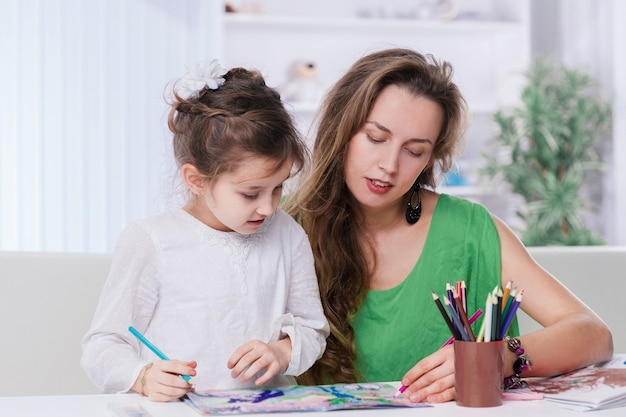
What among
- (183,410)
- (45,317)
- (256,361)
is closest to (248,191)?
(256,361)

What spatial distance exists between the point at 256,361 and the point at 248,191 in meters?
0.27

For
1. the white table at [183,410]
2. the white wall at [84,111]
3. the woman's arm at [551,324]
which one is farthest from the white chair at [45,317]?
the woman's arm at [551,324]

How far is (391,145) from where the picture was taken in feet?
5.35

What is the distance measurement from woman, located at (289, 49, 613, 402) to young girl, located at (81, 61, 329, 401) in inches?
8.3

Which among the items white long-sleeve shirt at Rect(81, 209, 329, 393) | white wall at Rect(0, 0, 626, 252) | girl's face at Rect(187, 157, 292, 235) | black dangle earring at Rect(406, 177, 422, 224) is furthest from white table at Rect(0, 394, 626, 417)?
white wall at Rect(0, 0, 626, 252)

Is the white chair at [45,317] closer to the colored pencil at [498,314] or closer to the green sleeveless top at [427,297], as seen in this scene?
the green sleeveless top at [427,297]

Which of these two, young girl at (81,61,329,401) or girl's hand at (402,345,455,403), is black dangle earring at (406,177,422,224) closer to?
young girl at (81,61,329,401)

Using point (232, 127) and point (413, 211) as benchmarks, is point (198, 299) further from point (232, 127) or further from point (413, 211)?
point (413, 211)

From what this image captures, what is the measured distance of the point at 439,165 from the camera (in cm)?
187

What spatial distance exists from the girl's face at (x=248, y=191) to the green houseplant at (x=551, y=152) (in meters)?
3.77

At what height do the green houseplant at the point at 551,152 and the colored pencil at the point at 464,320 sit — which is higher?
the green houseplant at the point at 551,152

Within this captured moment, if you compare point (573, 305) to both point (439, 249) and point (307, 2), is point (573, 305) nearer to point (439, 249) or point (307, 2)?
point (439, 249)

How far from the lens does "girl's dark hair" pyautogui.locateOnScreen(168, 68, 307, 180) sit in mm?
1399

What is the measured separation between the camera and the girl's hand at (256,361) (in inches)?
50.9
